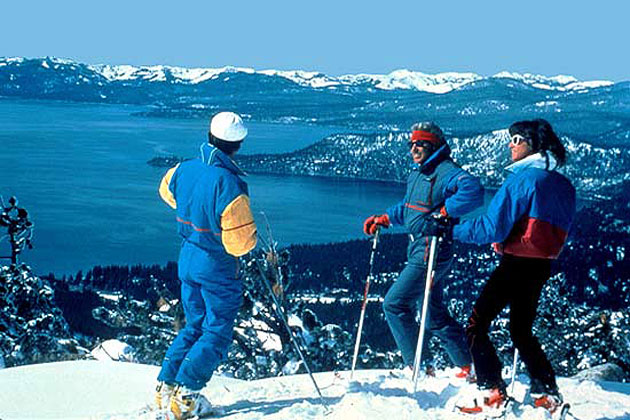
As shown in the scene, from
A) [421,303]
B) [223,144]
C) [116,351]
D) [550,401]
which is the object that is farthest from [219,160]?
[116,351]

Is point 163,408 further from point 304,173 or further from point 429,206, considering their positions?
point 304,173

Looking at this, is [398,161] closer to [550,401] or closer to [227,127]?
[550,401]

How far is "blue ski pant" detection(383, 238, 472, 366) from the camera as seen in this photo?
3539 millimetres

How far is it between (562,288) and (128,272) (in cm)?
3820

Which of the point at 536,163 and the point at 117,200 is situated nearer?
the point at 536,163

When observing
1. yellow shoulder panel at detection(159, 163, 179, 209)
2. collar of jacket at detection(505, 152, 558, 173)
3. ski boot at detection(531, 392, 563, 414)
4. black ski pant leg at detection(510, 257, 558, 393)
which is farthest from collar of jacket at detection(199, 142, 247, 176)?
ski boot at detection(531, 392, 563, 414)

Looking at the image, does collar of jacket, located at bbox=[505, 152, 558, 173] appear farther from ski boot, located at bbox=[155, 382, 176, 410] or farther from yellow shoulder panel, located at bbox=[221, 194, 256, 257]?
ski boot, located at bbox=[155, 382, 176, 410]

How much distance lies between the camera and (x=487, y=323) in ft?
10.5

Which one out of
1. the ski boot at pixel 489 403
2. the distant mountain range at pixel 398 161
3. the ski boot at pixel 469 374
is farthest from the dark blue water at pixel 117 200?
the ski boot at pixel 489 403

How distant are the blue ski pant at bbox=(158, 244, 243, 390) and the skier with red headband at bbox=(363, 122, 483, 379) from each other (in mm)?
896

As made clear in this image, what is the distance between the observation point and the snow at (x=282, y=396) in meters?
3.34

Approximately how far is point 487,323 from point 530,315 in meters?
0.21

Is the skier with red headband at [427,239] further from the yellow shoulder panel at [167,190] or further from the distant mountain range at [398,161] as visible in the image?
the distant mountain range at [398,161]

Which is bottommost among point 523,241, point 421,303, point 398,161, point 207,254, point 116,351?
point 398,161
